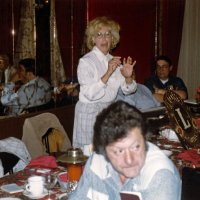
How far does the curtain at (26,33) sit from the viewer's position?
170 inches

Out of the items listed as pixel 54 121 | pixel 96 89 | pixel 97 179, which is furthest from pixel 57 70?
pixel 97 179

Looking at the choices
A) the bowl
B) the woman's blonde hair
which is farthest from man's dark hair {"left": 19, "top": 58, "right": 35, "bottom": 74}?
the bowl

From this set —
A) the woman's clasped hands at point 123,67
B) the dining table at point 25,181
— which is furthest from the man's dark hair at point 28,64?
the dining table at point 25,181

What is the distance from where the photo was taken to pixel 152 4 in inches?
257

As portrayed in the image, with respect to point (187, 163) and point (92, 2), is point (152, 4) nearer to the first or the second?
point (92, 2)

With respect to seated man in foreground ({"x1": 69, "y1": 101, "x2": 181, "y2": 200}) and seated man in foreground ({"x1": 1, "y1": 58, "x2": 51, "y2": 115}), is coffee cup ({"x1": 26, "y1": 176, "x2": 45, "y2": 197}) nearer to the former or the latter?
seated man in foreground ({"x1": 69, "y1": 101, "x2": 181, "y2": 200})

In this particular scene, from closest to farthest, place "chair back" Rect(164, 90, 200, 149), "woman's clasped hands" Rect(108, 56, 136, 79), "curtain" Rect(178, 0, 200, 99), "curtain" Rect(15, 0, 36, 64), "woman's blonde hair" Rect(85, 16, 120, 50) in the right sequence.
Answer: "chair back" Rect(164, 90, 200, 149) < "woman's clasped hands" Rect(108, 56, 136, 79) < "woman's blonde hair" Rect(85, 16, 120, 50) < "curtain" Rect(15, 0, 36, 64) < "curtain" Rect(178, 0, 200, 99)

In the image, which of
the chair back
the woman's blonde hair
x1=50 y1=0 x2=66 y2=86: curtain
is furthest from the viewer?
x1=50 y1=0 x2=66 y2=86: curtain

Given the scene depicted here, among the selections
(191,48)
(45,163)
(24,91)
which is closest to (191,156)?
(45,163)

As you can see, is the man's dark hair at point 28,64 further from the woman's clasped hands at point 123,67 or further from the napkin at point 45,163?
the napkin at point 45,163

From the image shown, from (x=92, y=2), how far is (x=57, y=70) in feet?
3.40

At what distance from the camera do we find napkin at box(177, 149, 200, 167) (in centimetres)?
245

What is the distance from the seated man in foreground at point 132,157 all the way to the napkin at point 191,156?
0.81 meters

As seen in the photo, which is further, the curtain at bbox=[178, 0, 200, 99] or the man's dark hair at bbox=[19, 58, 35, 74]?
the curtain at bbox=[178, 0, 200, 99]
